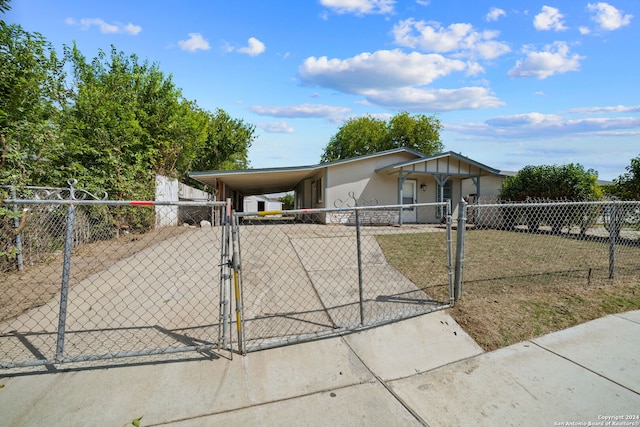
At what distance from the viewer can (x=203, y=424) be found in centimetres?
221

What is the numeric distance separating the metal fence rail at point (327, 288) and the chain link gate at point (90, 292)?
1.98ft

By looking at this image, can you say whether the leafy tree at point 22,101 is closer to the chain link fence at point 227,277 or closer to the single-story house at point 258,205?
the chain link fence at point 227,277

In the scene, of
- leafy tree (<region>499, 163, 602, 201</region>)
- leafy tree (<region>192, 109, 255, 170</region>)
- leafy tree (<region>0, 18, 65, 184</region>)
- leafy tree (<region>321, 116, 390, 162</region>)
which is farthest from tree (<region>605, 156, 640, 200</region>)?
leafy tree (<region>321, 116, 390, 162</region>)

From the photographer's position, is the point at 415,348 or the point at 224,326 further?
the point at 415,348

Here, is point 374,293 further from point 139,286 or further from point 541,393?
point 139,286

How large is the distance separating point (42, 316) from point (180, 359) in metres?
2.23

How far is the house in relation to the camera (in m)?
13.8

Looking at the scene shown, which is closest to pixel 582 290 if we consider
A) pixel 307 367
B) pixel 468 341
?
pixel 468 341

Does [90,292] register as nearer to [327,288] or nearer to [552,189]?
[327,288]

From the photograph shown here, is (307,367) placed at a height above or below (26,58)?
below

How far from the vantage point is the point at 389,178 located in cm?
1479

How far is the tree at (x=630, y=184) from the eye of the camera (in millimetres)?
9664

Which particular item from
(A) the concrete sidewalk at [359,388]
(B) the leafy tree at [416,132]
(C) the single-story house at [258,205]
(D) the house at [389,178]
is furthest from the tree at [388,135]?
(A) the concrete sidewalk at [359,388]

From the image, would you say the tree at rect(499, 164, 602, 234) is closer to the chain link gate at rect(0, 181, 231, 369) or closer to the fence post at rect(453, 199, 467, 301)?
the fence post at rect(453, 199, 467, 301)
